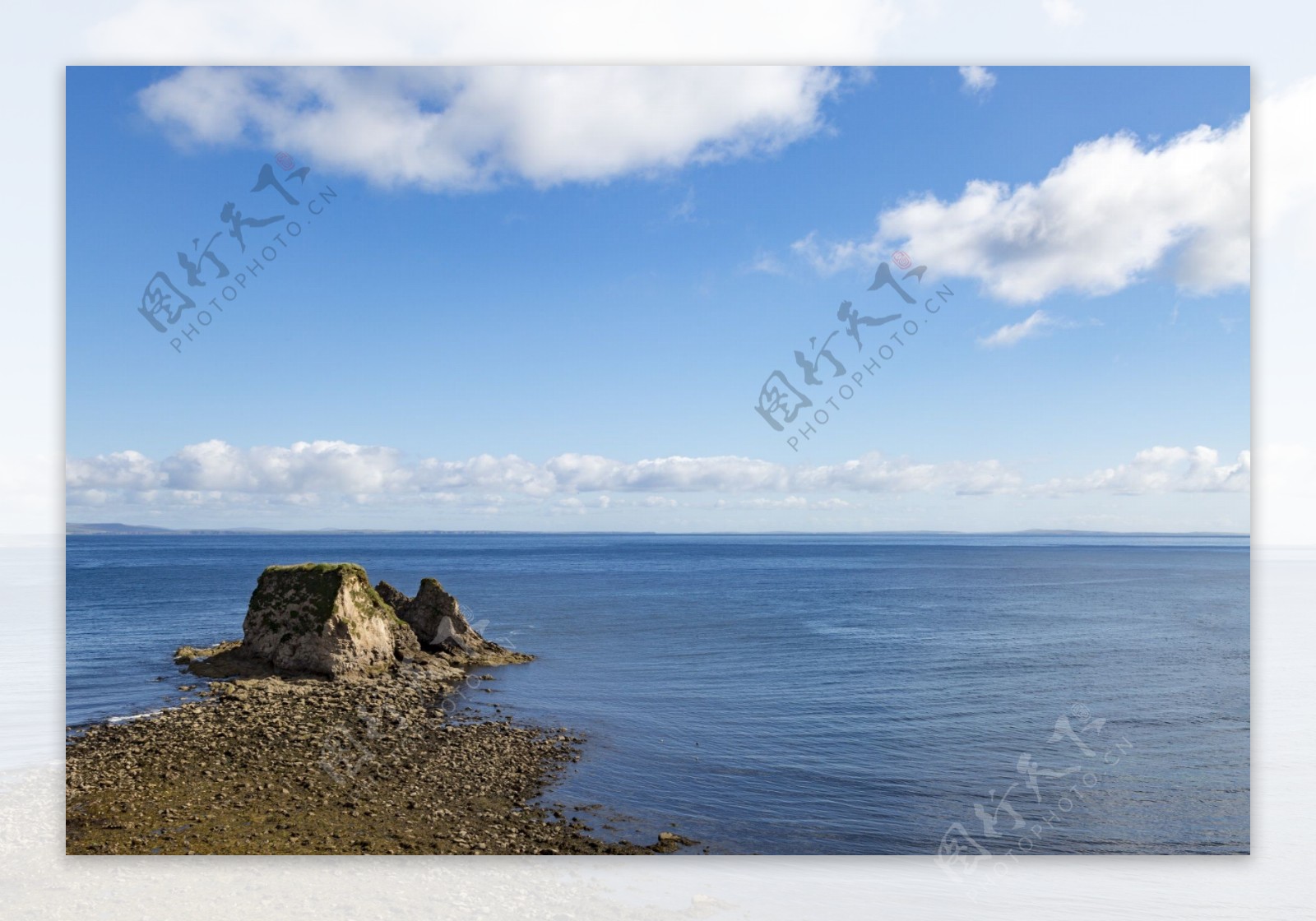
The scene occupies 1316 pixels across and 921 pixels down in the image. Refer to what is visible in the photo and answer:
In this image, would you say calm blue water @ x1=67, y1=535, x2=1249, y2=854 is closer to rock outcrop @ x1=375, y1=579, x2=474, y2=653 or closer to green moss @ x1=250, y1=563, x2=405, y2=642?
rock outcrop @ x1=375, y1=579, x2=474, y2=653

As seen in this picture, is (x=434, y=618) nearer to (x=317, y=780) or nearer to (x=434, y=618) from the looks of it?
(x=434, y=618)

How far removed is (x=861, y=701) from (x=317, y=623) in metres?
13.1

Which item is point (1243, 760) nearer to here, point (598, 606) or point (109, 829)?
point (109, 829)

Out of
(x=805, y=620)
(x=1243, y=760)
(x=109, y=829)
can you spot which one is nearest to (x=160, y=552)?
(x=805, y=620)

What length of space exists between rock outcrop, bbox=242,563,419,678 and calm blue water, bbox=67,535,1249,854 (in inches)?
91.6

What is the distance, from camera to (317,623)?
19062mm

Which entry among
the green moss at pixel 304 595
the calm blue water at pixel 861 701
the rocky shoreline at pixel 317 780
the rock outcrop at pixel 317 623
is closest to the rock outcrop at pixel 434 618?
the calm blue water at pixel 861 701

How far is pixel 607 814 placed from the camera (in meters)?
11.4

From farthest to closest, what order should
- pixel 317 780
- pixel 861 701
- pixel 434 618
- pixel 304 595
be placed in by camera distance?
1. pixel 434 618
2. pixel 304 595
3. pixel 861 701
4. pixel 317 780

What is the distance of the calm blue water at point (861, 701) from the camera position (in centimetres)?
1162

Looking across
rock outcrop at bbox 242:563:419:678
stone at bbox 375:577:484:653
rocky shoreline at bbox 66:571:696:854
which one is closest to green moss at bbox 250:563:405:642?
rock outcrop at bbox 242:563:419:678

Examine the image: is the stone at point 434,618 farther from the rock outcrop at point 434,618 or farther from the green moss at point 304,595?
the green moss at point 304,595

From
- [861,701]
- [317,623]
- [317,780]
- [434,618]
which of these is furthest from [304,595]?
[861,701]

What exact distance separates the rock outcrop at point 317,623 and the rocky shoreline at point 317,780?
139 centimetres
